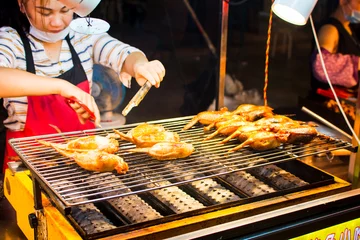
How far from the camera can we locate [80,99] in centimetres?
286

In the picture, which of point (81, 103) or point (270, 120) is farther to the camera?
point (81, 103)

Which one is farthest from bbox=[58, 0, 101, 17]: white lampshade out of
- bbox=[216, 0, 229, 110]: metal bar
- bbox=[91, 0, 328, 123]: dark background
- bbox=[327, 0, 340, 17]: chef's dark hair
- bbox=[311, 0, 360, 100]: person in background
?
bbox=[327, 0, 340, 17]: chef's dark hair

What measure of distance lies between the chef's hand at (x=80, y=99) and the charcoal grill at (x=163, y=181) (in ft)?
1.33

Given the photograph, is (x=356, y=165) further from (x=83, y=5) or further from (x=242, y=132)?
(x=83, y=5)

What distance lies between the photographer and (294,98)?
637cm

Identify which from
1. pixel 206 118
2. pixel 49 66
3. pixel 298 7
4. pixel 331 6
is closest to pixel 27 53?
pixel 49 66

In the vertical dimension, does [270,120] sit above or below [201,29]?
below

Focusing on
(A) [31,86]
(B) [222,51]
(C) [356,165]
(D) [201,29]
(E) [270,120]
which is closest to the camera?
(C) [356,165]

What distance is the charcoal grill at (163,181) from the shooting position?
6.23 ft

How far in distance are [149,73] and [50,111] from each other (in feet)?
2.17

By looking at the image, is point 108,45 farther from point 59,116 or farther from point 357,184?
point 357,184

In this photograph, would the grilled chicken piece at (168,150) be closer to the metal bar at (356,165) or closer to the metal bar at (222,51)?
the metal bar at (356,165)

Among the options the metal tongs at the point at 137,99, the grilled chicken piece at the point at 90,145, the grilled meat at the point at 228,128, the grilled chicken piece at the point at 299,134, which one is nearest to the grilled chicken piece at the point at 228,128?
the grilled meat at the point at 228,128

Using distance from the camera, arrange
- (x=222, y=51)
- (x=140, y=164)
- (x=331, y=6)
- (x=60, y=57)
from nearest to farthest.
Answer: (x=140, y=164)
(x=60, y=57)
(x=222, y=51)
(x=331, y=6)
